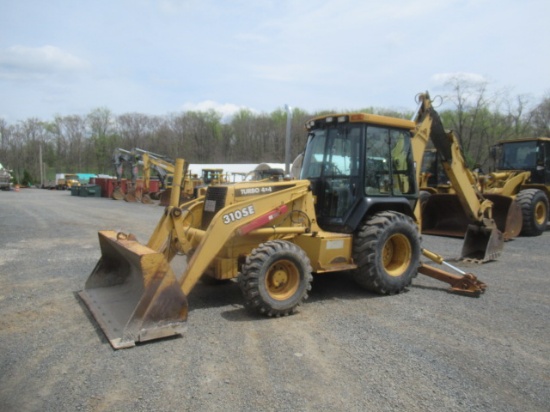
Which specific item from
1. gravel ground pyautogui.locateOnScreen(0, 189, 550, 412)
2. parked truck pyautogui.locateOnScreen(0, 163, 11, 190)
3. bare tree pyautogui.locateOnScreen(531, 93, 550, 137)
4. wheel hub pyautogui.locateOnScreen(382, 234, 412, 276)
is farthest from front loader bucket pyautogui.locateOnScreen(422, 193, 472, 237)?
parked truck pyautogui.locateOnScreen(0, 163, 11, 190)

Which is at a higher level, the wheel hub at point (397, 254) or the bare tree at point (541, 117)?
the bare tree at point (541, 117)

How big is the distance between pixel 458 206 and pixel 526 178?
3172 millimetres

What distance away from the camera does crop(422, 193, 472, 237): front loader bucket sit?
11102 millimetres

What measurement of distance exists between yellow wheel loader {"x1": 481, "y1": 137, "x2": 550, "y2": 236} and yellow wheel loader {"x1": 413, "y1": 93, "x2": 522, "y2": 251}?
2.30 feet

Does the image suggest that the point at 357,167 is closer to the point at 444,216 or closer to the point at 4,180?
the point at 444,216

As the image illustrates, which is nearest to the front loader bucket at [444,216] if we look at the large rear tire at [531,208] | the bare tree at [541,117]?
the large rear tire at [531,208]

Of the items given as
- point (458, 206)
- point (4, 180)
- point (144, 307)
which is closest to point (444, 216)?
point (458, 206)

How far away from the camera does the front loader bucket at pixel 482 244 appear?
832 cm

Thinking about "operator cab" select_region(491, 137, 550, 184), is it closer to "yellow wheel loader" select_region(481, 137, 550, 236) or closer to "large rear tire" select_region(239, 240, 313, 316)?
"yellow wheel loader" select_region(481, 137, 550, 236)

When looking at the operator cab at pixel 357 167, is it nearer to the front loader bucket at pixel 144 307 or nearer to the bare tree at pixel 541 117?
the front loader bucket at pixel 144 307

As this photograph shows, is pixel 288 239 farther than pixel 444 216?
No

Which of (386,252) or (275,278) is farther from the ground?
(386,252)

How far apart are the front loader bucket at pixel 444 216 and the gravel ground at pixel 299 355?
4.59 m

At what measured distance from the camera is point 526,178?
12820mm
